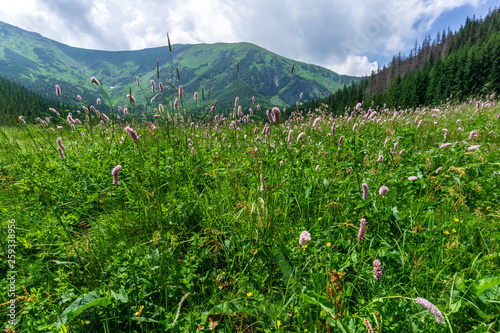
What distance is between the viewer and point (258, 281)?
6.26 ft

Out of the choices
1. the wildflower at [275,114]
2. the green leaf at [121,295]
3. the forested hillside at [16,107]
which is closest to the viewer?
the green leaf at [121,295]

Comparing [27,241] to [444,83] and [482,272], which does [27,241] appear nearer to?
[482,272]

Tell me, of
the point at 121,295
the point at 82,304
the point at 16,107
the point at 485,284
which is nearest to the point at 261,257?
the point at 121,295

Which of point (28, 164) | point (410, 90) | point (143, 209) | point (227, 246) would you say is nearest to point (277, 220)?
point (227, 246)

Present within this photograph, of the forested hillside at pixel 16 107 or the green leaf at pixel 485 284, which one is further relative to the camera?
the forested hillside at pixel 16 107

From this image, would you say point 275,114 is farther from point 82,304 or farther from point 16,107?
point 16,107

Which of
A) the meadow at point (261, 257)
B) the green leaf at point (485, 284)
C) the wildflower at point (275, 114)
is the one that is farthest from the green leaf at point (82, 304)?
the green leaf at point (485, 284)

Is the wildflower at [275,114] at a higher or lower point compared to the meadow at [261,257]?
higher

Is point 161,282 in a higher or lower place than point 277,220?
lower

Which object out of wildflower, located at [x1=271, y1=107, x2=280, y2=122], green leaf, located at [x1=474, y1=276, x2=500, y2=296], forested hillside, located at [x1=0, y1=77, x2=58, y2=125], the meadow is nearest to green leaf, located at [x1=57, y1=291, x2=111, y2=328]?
the meadow

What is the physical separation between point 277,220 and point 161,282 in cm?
131

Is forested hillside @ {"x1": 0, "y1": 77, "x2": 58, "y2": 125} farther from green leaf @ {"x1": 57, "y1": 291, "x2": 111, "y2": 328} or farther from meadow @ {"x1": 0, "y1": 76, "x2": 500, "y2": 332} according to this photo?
green leaf @ {"x1": 57, "y1": 291, "x2": 111, "y2": 328}

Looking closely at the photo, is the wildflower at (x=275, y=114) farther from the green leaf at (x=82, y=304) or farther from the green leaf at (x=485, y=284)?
the green leaf at (x=82, y=304)

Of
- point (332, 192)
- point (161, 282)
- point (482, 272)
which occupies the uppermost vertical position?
point (332, 192)
